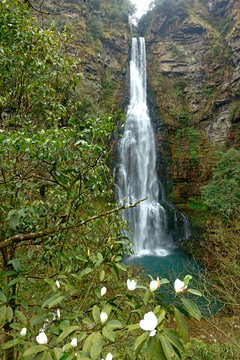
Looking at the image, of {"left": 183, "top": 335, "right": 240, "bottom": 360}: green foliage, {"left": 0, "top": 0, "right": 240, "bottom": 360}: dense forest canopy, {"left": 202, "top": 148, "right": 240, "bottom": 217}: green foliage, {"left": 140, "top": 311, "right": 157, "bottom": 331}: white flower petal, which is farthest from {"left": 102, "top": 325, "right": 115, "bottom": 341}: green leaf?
{"left": 202, "top": 148, "right": 240, "bottom": 217}: green foliage

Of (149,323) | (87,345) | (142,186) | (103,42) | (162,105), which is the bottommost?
(142,186)

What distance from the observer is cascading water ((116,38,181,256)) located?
13.0 metres

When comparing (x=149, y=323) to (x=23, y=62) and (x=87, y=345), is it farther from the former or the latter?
(x=23, y=62)

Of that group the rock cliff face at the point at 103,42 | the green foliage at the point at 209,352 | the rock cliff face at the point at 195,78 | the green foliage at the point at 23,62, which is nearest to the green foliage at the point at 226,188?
the rock cliff face at the point at 195,78

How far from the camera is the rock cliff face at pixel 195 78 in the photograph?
52.5 ft

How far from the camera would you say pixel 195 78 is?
19703 millimetres

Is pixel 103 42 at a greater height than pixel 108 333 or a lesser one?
greater

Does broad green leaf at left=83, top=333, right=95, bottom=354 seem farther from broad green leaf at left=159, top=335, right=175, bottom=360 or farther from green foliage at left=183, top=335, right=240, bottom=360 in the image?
green foliage at left=183, top=335, right=240, bottom=360

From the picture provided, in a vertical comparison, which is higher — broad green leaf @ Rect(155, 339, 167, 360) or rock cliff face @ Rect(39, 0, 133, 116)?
rock cliff face @ Rect(39, 0, 133, 116)

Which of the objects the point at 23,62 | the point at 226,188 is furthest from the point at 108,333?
the point at 226,188

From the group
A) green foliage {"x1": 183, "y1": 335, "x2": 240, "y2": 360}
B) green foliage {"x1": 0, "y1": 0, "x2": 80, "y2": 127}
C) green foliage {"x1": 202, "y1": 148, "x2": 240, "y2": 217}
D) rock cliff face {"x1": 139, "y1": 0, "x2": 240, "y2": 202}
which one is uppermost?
rock cliff face {"x1": 139, "y1": 0, "x2": 240, "y2": 202}

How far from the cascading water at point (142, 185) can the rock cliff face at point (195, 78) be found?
2218mm

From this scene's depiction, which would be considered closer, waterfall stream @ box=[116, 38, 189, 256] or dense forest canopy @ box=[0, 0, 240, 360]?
dense forest canopy @ box=[0, 0, 240, 360]

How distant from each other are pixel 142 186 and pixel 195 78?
14.2 meters
